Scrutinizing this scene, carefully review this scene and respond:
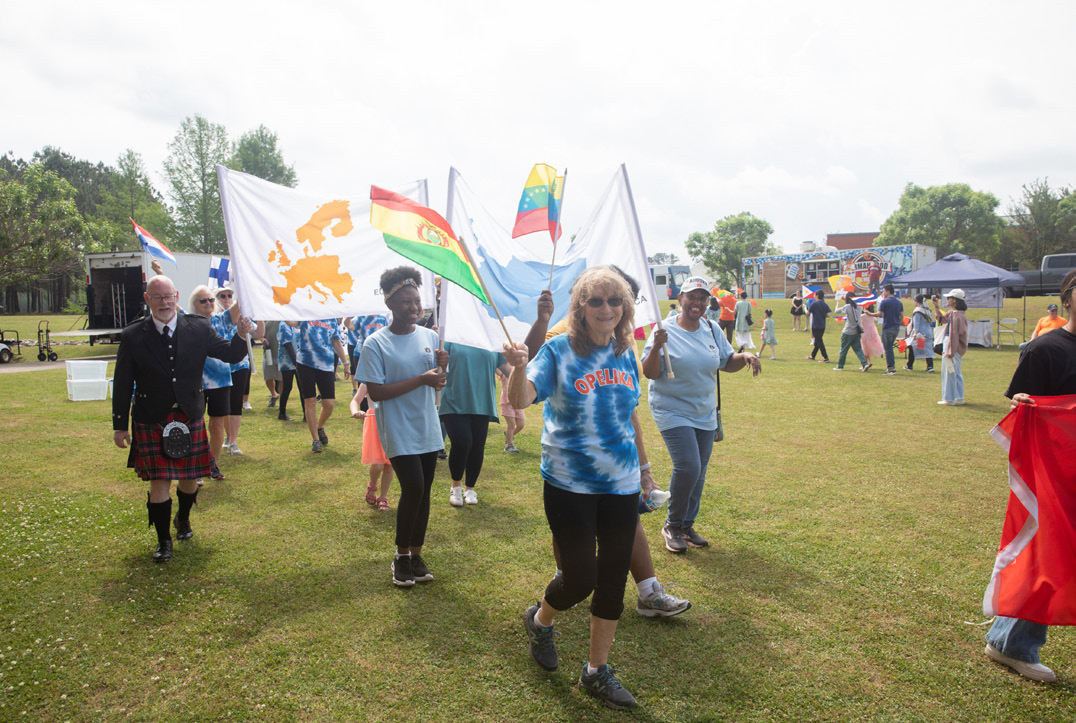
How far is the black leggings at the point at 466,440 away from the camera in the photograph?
5906mm

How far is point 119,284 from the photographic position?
26031 mm

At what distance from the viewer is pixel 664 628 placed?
389 centimetres

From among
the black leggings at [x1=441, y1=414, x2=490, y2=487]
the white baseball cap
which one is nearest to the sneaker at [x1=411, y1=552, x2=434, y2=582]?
the black leggings at [x1=441, y1=414, x2=490, y2=487]

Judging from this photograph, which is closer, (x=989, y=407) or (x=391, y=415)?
(x=391, y=415)

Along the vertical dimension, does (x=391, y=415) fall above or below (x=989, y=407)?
above

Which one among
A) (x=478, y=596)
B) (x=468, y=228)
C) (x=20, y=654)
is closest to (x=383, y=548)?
(x=478, y=596)

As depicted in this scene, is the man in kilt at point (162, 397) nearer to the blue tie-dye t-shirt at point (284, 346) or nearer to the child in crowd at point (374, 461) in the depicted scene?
the child in crowd at point (374, 461)

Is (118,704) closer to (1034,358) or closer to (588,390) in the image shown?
(588,390)

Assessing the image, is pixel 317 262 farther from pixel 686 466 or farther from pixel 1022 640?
pixel 1022 640

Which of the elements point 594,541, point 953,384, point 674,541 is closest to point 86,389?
point 674,541

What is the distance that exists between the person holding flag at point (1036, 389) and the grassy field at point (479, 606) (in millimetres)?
100

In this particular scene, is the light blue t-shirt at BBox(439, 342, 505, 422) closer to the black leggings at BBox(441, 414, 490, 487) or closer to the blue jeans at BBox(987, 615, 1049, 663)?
the black leggings at BBox(441, 414, 490, 487)

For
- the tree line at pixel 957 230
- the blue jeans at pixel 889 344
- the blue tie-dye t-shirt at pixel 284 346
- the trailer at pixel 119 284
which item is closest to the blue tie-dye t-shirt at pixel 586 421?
the blue tie-dye t-shirt at pixel 284 346

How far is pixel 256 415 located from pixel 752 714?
33.7 feet
